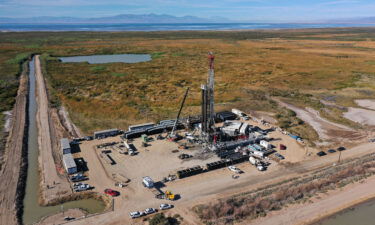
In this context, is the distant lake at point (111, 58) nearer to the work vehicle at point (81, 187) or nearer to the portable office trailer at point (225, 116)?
the portable office trailer at point (225, 116)

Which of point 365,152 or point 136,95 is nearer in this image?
point 365,152

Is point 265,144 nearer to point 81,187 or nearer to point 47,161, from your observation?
point 81,187

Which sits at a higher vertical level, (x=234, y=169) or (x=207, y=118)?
(x=207, y=118)

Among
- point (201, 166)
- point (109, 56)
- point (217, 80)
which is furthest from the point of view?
point (109, 56)

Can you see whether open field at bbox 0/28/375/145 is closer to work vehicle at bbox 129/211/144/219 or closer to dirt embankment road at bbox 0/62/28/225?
dirt embankment road at bbox 0/62/28/225

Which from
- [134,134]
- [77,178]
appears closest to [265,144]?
[134,134]

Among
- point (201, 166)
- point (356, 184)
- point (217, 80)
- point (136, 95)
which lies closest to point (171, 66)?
point (217, 80)

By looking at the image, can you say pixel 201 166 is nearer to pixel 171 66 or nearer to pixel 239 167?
pixel 239 167
